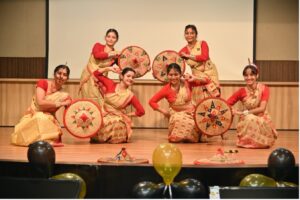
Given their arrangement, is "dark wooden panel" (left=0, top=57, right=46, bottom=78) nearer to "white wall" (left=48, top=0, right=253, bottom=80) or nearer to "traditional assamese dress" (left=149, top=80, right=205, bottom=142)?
"white wall" (left=48, top=0, right=253, bottom=80)

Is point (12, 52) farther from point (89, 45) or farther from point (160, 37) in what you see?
point (160, 37)

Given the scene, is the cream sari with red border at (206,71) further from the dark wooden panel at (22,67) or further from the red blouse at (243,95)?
the dark wooden panel at (22,67)

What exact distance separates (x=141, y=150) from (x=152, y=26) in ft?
12.0

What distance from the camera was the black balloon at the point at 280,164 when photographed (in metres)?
4.43

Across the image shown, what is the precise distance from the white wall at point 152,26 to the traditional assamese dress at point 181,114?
2529mm

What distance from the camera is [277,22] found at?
363 inches

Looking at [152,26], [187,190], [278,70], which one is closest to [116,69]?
[152,26]

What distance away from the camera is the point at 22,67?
9375mm

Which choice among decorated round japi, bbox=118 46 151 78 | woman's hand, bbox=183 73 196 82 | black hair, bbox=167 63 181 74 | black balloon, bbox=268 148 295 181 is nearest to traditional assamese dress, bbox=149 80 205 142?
woman's hand, bbox=183 73 196 82

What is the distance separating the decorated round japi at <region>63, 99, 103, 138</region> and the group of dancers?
10cm

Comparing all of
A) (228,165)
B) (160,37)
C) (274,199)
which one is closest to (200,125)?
(228,165)

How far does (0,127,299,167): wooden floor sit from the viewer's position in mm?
5203

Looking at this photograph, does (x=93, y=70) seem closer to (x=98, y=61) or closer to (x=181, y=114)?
(x=98, y=61)

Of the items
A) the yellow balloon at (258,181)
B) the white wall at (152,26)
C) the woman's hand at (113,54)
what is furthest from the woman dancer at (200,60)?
the yellow balloon at (258,181)
